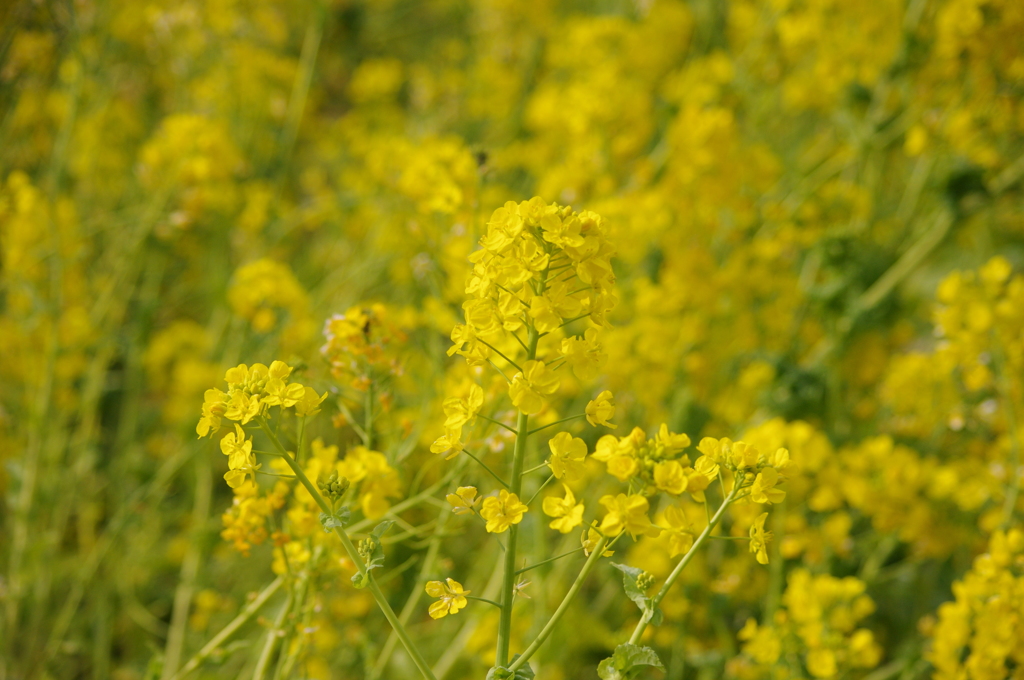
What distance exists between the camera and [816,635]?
5.95ft

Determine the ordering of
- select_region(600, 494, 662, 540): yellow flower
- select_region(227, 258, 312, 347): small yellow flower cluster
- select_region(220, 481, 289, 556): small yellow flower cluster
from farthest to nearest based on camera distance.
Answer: select_region(227, 258, 312, 347): small yellow flower cluster < select_region(220, 481, 289, 556): small yellow flower cluster < select_region(600, 494, 662, 540): yellow flower

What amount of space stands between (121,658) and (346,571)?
6.54 ft

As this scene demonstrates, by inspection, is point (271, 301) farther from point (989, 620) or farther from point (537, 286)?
point (989, 620)

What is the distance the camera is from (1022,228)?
11.5 ft

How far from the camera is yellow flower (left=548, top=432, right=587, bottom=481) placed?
111cm

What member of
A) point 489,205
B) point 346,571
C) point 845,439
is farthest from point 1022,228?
point 346,571

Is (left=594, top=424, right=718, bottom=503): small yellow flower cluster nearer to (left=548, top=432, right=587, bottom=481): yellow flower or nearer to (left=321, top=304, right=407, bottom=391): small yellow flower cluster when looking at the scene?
(left=548, top=432, right=587, bottom=481): yellow flower

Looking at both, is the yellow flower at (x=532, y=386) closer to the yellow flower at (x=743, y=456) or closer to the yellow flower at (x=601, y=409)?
the yellow flower at (x=601, y=409)

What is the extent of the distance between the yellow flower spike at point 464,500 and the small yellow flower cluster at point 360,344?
0.50 meters

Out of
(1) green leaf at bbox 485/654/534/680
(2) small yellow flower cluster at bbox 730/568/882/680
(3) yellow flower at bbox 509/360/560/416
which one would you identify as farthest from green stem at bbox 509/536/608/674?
(2) small yellow flower cluster at bbox 730/568/882/680

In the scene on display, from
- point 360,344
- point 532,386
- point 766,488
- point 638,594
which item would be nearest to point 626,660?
point 638,594

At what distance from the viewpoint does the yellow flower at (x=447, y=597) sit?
1128mm

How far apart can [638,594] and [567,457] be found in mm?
244

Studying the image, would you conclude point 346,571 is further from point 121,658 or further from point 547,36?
point 547,36
